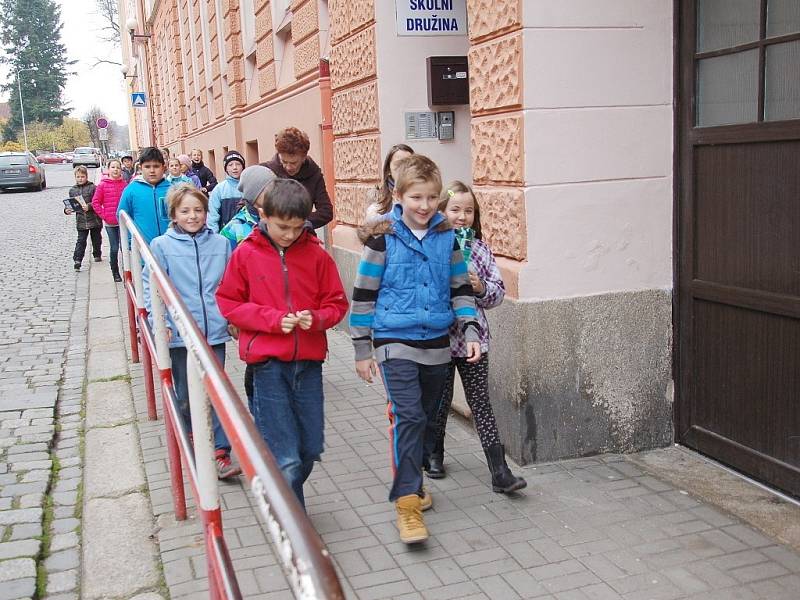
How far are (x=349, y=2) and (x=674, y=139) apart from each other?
3291mm

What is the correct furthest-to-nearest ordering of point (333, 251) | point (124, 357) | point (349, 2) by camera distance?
1. point (333, 251)
2. point (124, 357)
3. point (349, 2)

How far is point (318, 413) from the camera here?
3.77m

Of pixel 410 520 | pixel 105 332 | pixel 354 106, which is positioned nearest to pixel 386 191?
pixel 410 520

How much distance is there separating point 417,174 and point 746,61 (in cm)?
161

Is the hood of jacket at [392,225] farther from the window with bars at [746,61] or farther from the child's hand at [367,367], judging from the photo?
the window with bars at [746,61]

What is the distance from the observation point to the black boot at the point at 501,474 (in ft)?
13.6

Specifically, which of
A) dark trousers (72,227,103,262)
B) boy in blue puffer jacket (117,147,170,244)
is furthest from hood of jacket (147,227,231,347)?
dark trousers (72,227,103,262)

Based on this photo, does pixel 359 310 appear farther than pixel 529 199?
No

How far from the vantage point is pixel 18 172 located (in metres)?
36.8

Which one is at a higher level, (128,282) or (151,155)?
(151,155)

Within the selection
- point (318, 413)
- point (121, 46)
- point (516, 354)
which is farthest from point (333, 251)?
point (121, 46)

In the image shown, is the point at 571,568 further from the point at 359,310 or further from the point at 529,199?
the point at 529,199

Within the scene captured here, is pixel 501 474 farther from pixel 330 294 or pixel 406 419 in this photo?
pixel 330 294

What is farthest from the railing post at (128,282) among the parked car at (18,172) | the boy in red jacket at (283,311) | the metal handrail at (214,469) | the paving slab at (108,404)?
the parked car at (18,172)
